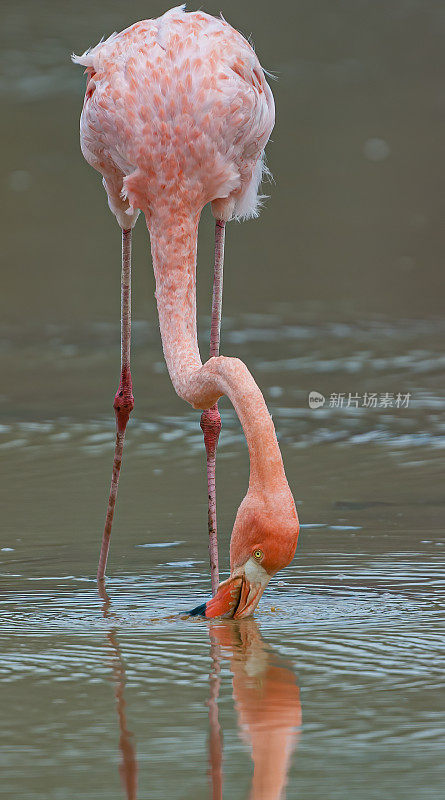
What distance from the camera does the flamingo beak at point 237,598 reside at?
455 centimetres

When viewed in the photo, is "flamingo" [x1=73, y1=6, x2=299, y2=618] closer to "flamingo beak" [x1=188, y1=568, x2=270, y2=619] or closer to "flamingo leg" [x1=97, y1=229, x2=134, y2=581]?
"flamingo leg" [x1=97, y1=229, x2=134, y2=581]

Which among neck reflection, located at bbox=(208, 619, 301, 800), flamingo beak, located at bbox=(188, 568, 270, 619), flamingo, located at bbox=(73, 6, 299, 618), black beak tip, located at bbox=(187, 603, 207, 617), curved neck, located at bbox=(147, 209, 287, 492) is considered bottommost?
neck reflection, located at bbox=(208, 619, 301, 800)

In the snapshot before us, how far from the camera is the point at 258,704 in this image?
4027 mm

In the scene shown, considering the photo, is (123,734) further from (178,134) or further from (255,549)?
(178,134)

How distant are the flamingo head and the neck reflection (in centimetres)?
12

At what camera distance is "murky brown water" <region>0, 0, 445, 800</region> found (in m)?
3.73

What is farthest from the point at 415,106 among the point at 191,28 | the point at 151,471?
the point at 191,28

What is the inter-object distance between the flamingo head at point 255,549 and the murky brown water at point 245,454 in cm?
Result: 16

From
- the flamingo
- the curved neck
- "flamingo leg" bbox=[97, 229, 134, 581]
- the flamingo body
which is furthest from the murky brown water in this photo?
the flamingo body

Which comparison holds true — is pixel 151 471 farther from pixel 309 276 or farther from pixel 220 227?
pixel 309 276

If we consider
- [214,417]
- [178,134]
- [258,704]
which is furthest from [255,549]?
[178,134]

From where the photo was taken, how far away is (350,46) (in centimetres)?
1475

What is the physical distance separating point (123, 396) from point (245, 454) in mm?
1509

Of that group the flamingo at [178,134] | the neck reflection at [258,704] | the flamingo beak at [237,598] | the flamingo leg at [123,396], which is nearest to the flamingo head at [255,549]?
the flamingo beak at [237,598]
